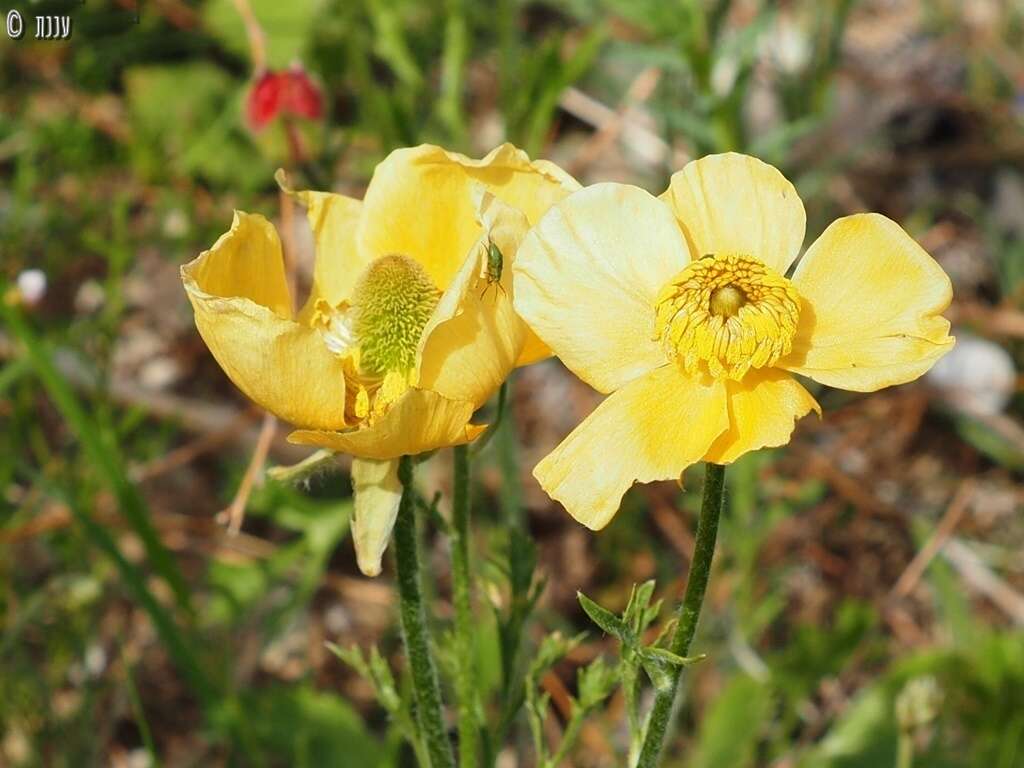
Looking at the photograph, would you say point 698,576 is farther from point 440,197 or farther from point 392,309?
point 440,197

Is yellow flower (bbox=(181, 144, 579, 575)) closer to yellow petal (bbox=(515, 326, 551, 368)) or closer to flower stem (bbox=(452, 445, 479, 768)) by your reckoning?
yellow petal (bbox=(515, 326, 551, 368))

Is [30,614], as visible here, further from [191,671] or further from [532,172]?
[532,172]

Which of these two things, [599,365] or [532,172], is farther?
[532,172]

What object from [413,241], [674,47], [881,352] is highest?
[881,352]

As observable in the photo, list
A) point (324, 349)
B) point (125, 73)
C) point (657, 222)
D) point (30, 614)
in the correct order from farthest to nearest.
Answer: point (125, 73)
point (30, 614)
point (657, 222)
point (324, 349)

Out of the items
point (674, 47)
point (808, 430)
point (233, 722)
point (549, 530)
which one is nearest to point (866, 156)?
point (808, 430)

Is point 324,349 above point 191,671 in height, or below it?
above

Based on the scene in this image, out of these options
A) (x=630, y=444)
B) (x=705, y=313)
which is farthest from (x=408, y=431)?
(x=705, y=313)

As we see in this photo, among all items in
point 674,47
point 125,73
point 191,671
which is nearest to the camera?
point 191,671
